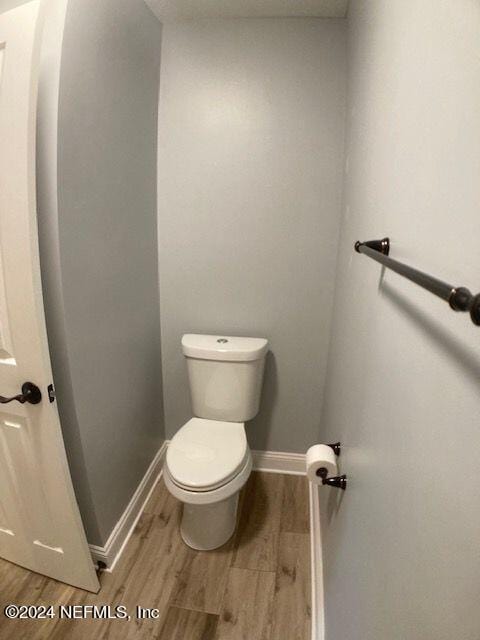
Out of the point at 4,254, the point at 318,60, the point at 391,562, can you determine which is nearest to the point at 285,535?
the point at 391,562

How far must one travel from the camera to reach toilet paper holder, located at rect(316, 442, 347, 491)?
908mm

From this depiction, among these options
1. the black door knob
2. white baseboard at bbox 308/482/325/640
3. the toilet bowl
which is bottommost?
white baseboard at bbox 308/482/325/640

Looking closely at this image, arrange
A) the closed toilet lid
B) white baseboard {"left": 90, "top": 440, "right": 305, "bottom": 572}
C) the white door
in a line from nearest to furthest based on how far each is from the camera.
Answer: the white door
the closed toilet lid
white baseboard {"left": 90, "top": 440, "right": 305, "bottom": 572}

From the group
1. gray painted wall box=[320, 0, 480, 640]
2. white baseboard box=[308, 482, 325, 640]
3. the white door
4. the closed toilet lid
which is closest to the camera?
gray painted wall box=[320, 0, 480, 640]

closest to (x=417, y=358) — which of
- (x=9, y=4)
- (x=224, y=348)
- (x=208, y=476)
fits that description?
(x=208, y=476)

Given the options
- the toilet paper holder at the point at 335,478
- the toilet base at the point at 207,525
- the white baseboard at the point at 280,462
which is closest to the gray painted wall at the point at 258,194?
the white baseboard at the point at 280,462

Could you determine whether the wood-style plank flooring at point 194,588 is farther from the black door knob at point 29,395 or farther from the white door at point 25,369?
the black door knob at point 29,395

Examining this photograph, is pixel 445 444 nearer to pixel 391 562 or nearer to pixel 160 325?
pixel 391 562

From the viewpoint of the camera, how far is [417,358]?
0.45 m

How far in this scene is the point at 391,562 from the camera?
0.50m

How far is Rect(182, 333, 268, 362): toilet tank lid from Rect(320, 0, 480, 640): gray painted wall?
678 millimetres

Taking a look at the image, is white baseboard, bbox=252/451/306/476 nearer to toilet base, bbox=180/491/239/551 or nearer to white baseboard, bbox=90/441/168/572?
toilet base, bbox=180/491/239/551

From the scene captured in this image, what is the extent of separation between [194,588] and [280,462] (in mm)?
757

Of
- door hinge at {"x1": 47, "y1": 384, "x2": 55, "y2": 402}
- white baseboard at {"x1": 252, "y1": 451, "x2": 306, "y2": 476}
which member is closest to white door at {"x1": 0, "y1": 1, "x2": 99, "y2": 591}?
door hinge at {"x1": 47, "y1": 384, "x2": 55, "y2": 402}
